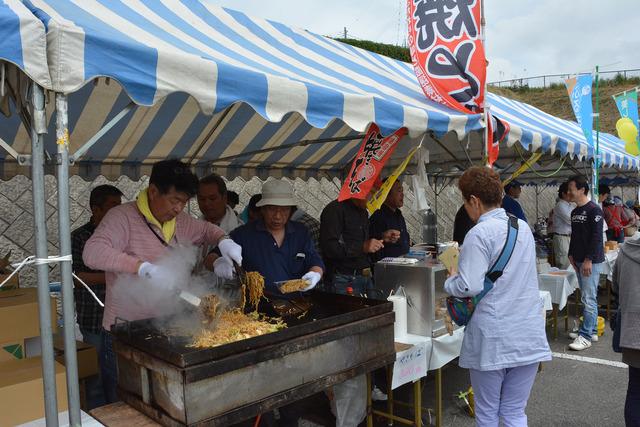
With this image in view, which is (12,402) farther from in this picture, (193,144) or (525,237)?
(193,144)

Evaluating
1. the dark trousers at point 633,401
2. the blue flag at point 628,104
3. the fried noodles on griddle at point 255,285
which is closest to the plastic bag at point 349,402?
the fried noodles on griddle at point 255,285

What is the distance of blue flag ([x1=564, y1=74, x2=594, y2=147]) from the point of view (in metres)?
5.74

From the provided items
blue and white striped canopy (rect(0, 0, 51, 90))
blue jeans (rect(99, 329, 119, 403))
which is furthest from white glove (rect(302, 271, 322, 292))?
blue and white striped canopy (rect(0, 0, 51, 90))

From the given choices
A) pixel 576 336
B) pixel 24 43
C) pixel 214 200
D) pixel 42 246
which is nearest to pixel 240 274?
pixel 42 246

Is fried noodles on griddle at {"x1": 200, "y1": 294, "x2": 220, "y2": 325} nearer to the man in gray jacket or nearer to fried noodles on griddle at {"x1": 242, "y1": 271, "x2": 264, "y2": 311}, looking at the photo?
fried noodles on griddle at {"x1": 242, "y1": 271, "x2": 264, "y2": 311}

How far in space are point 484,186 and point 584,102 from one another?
4.31 m

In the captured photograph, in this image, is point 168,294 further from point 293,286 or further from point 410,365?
point 410,365

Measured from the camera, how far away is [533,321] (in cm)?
239

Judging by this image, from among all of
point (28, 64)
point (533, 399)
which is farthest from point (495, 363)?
point (28, 64)

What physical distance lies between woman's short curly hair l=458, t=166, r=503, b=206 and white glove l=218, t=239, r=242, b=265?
4.31 ft

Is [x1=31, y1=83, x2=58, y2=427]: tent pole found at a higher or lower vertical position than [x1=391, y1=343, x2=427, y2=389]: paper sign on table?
higher

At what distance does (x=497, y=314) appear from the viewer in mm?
2365

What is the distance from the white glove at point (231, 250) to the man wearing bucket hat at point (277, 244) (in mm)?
265

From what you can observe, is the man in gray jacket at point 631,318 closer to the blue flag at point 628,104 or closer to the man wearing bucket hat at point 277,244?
the man wearing bucket hat at point 277,244
